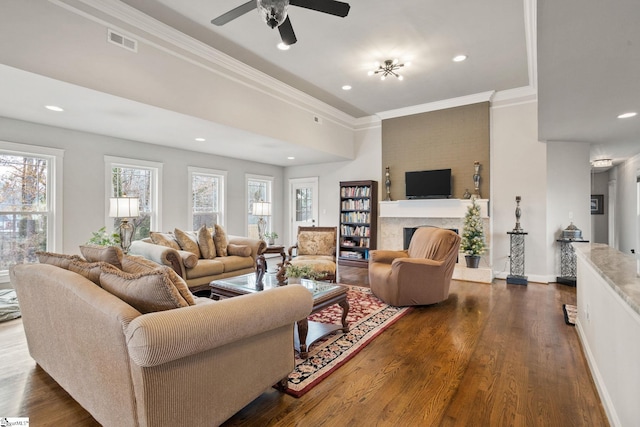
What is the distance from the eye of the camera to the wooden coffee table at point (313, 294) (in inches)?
105

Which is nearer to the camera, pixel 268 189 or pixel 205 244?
pixel 205 244

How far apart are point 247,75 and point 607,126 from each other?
17.0ft

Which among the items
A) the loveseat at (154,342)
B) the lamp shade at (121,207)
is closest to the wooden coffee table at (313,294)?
the loveseat at (154,342)

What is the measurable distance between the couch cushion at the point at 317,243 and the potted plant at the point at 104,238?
2.79m

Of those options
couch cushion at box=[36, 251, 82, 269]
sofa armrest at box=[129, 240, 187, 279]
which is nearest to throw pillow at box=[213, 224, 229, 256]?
sofa armrest at box=[129, 240, 187, 279]

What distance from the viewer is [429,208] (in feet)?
20.9

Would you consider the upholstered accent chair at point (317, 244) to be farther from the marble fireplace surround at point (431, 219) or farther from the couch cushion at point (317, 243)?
the marble fireplace surround at point (431, 219)

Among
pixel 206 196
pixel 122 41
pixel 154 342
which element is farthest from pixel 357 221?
pixel 154 342

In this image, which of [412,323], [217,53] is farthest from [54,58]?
[412,323]

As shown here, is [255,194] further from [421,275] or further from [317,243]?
[421,275]

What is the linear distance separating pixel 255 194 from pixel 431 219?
13.6 feet

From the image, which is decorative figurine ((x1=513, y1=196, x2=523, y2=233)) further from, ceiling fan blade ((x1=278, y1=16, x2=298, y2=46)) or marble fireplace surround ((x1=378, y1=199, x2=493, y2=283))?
ceiling fan blade ((x1=278, y1=16, x2=298, y2=46))

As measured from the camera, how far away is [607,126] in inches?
181

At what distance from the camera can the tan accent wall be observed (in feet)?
19.4
